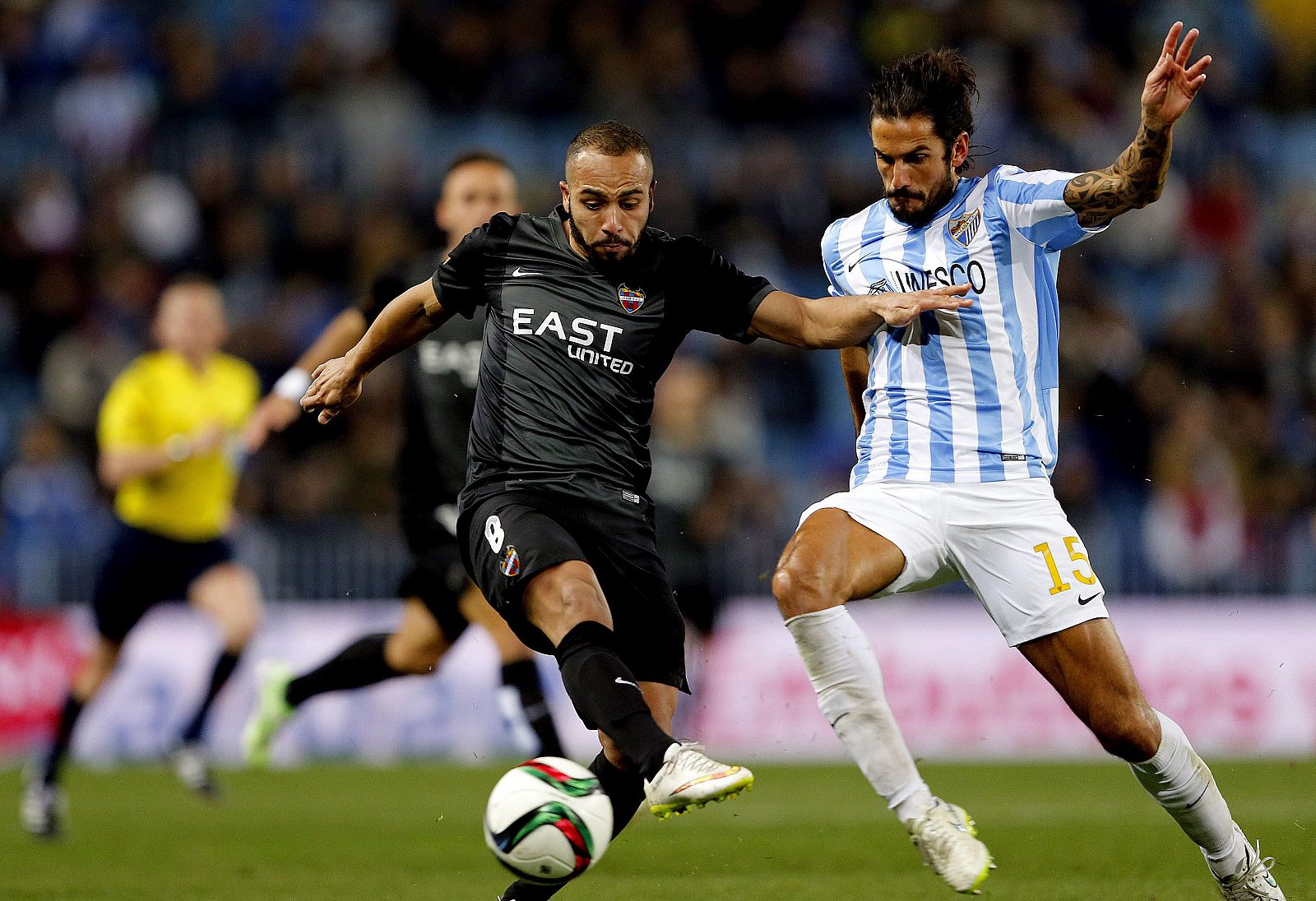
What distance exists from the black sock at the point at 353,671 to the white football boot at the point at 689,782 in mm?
4056

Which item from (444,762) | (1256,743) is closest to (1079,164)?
(1256,743)

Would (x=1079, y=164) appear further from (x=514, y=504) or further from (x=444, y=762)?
(x=514, y=504)

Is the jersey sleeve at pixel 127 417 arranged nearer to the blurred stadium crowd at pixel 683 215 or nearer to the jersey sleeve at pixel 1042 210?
the blurred stadium crowd at pixel 683 215

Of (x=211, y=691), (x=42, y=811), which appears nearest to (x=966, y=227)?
(x=42, y=811)

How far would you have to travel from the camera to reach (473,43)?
17.6 metres

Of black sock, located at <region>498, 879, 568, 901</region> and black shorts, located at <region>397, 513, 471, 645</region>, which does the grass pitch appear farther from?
black shorts, located at <region>397, 513, 471, 645</region>

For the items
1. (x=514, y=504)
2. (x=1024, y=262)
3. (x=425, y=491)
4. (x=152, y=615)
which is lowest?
(x=152, y=615)

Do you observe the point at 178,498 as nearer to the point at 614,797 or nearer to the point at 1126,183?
the point at 614,797

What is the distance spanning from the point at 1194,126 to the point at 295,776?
402 inches

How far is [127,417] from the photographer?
10469 mm

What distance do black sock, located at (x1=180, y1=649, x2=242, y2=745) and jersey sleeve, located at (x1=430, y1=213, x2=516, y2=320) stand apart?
5.01 metres

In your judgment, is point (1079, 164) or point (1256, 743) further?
point (1079, 164)

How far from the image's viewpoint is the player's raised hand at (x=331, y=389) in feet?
19.1

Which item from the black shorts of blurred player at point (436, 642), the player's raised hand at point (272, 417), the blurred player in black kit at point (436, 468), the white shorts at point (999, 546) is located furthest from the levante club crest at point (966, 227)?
the player's raised hand at point (272, 417)
